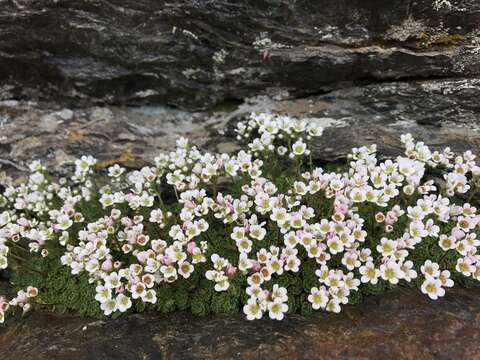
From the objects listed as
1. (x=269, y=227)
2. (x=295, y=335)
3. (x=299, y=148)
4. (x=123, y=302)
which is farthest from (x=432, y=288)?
(x=123, y=302)

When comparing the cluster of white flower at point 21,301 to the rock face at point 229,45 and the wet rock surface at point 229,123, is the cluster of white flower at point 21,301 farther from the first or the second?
the rock face at point 229,45

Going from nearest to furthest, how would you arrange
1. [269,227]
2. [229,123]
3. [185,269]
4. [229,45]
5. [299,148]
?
[185,269]
[269,227]
[299,148]
[229,45]
[229,123]

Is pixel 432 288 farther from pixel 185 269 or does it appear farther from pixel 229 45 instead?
pixel 229 45

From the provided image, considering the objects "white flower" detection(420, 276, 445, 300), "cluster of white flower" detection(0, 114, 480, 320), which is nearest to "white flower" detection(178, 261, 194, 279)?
"cluster of white flower" detection(0, 114, 480, 320)

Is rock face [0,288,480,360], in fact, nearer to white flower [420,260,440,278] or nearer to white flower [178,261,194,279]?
white flower [420,260,440,278]

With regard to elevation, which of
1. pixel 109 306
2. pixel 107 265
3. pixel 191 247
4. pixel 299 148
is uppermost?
pixel 299 148

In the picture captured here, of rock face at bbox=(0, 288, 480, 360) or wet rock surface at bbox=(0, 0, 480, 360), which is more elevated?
wet rock surface at bbox=(0, 0, 480, 360)
